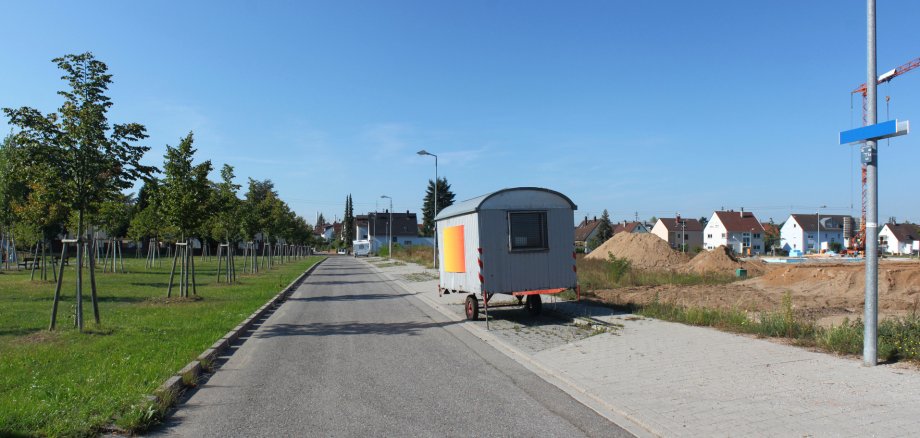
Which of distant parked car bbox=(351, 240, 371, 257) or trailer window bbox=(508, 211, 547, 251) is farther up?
trailer window bbox=(508, 211, 547, 251)

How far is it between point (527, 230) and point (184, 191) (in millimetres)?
10782

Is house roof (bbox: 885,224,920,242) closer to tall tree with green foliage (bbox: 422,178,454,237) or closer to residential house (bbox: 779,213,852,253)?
residential house (bbox: 779,213,852,253)

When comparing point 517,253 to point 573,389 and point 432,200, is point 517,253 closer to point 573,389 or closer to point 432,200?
point 573,389

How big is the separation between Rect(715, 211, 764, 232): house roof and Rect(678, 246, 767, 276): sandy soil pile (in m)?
75.6

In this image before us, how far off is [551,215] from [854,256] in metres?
56.2

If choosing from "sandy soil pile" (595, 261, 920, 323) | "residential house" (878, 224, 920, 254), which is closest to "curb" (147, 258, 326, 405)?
"sandy soil pile" (595, 261, 920, 323)

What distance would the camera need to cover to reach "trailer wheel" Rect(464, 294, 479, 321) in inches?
534

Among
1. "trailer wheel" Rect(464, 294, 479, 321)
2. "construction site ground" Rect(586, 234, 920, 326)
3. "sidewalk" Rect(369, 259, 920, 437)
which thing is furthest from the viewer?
"construction site ground" Rect(586, 234, 920, 326)

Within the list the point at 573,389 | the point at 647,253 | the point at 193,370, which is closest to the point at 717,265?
the point at 647,253

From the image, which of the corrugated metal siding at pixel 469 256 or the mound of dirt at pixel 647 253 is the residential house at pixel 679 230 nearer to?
the mound of dirt at pixel 647 253

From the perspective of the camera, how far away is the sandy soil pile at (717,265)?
97.7 ft

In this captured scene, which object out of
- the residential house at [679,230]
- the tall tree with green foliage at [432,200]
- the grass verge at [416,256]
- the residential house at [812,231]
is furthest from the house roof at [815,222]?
the grass verge at [416,256]

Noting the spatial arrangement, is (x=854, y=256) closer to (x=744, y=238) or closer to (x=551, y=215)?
(x=744, y=238)

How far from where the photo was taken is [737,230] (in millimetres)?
101312
